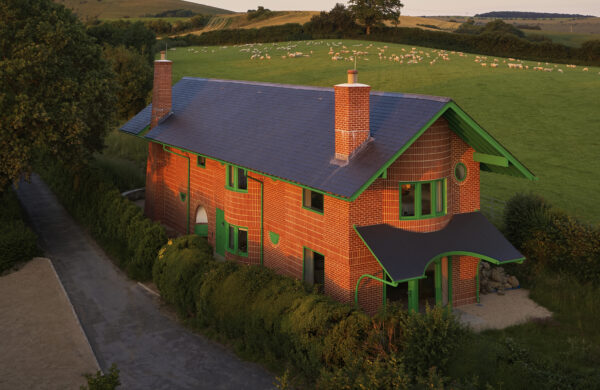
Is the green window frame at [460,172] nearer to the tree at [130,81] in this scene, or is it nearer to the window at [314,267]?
the window at [314,267]

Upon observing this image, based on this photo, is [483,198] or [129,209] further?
[483,198]

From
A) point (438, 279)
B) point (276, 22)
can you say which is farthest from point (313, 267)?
point (276, 22)

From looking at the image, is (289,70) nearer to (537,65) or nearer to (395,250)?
(537,65)

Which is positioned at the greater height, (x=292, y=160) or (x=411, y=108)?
(x=411, y=108)

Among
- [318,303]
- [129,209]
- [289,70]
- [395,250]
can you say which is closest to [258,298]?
[318,303]

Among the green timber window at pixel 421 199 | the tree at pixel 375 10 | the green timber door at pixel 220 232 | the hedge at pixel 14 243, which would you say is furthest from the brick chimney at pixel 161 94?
the tree at pixel 375 10

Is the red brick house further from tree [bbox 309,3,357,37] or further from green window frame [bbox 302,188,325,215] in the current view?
tree [bbox 309,3,357,37]
